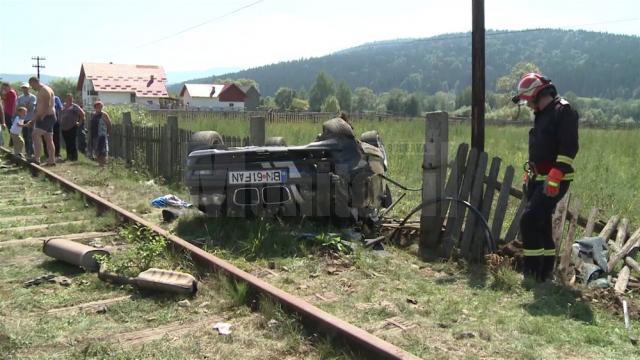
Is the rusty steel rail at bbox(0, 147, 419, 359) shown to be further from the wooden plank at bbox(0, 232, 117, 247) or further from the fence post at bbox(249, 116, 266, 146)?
the fence post at bbox(249, 116, 266, 146)

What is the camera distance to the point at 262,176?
5887 millimetres

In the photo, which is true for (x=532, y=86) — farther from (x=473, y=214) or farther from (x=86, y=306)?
(x=86, y=306)

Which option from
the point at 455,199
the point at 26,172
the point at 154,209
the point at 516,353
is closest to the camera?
the point at 516,353

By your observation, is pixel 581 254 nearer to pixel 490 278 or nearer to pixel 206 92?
pixel 490 278

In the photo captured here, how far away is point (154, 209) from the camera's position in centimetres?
791

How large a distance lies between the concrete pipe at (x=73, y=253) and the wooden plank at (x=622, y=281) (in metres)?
4.42

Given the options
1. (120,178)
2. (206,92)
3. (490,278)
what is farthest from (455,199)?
(206,92)

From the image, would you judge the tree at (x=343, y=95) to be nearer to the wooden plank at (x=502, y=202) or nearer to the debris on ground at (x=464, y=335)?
the wooden plank at (x=502, y=202)

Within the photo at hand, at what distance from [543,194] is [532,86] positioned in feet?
3.11

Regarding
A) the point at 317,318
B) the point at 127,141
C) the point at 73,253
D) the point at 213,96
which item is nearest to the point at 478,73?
the point at 317,318

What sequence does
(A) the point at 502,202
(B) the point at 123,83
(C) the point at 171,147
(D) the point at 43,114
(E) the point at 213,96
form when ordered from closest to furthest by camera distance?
(A) the point at 502,202, (C) the point at 171,147, (D) the point at 43,114, (B) the point at 123,83, (E) the point at 213,96

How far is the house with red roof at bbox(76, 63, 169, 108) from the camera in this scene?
86200mm

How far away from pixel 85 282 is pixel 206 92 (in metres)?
122

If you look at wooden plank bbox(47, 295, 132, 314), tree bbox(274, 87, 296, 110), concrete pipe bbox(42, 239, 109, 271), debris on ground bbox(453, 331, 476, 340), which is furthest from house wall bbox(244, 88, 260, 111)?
debris on ground bbox(453, 331, 476, 340)
